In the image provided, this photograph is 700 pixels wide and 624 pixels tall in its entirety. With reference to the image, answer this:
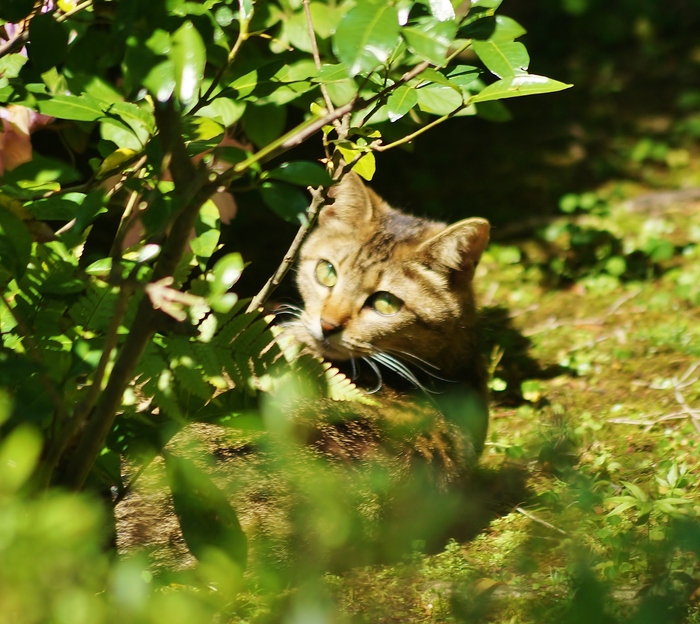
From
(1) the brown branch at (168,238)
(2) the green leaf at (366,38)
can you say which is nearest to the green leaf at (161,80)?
(1) the brown branch at (168,238)

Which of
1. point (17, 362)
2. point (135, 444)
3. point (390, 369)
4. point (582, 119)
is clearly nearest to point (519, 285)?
point (390, 369)

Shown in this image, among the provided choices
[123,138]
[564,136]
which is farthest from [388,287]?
[564,136]

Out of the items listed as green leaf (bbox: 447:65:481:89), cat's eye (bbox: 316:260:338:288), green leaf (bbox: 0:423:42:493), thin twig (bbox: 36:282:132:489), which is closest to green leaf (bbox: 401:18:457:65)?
green leaf (bbox: 447:65:481:89)

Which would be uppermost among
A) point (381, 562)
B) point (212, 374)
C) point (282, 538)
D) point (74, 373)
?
point (74, 373)

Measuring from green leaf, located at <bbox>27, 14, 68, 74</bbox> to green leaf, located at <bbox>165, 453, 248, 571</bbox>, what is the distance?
97cm

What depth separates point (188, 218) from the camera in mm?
1701

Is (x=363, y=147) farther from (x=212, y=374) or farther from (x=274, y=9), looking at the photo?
(x=274, y=9)

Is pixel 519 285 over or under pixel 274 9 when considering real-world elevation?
under

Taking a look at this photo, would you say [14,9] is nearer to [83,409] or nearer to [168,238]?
[168,238]

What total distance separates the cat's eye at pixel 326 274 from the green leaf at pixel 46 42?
1590 mm

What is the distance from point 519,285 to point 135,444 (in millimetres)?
2892

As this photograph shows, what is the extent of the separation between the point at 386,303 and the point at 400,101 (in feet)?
3.89

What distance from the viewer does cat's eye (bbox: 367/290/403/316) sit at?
3.15m

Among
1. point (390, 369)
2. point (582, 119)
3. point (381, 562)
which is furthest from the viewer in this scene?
point (582, 119)
